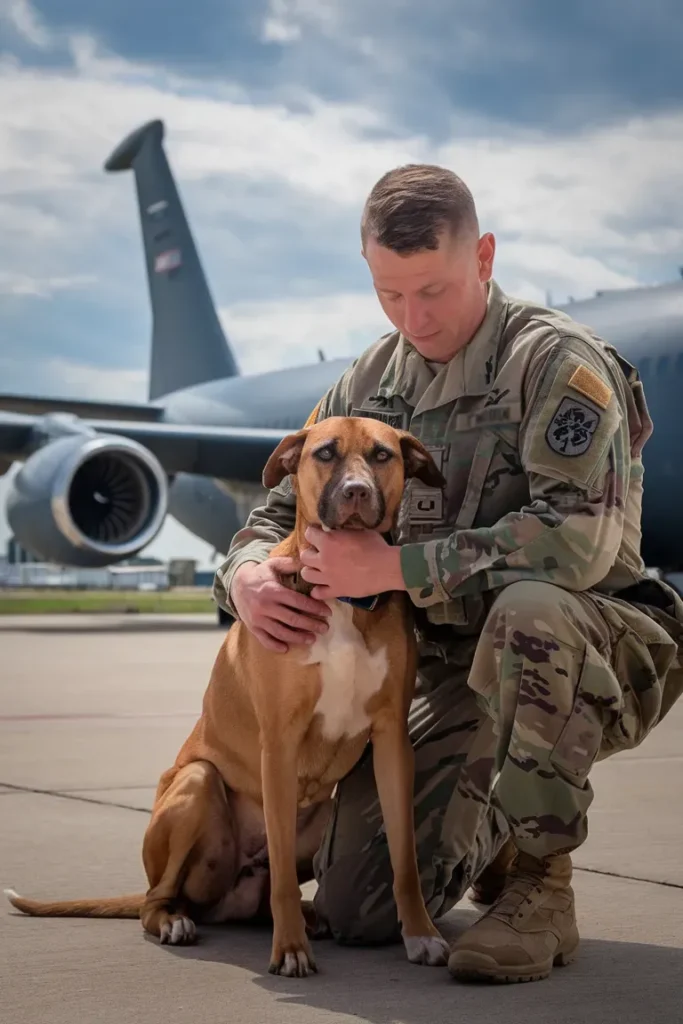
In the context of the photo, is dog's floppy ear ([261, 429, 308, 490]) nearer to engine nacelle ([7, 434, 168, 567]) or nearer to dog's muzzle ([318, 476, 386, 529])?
dog's muzzle ([318, 476, 386, 529])

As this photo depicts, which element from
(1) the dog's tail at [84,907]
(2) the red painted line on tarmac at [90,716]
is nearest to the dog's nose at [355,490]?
(1) the dog's tail at [84,907]

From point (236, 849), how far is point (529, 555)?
0.80m

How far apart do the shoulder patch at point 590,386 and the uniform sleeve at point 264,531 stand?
573 mm

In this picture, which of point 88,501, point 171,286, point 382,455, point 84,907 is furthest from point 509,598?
point 171,286

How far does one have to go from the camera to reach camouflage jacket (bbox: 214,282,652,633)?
226 cm

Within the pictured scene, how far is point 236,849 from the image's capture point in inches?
98.7

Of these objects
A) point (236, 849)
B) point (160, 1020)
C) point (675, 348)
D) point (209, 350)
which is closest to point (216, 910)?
point (236, 849)

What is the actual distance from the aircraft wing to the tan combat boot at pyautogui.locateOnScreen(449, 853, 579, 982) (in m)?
11.4

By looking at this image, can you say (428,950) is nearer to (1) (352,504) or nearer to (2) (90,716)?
(1) (352,504)

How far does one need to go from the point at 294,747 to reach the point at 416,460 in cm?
55

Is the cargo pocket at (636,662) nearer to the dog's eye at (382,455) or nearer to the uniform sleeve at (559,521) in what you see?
the uniform sleeve at (559,521)

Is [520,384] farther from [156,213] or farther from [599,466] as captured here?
[156,213]

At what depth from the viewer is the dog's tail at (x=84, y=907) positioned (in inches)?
98.8

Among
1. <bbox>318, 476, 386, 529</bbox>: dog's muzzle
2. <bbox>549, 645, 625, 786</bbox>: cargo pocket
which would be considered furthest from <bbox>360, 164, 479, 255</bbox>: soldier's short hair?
<bbox>549, 645, 625, 786</bbox>: cargo pocket
